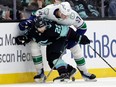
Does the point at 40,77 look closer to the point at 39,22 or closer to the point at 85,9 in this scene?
the point at 39,22

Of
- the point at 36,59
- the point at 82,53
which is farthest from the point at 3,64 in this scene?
the point at 82,53

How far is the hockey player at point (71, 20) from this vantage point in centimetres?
1068

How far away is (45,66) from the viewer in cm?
1113

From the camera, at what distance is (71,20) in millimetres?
10828

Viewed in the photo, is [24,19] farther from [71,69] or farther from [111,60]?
[111,60]

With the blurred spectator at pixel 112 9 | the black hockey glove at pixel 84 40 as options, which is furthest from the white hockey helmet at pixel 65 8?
the blurred spectator at pixel 112 9

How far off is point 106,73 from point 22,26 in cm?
195

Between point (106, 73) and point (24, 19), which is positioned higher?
point (24, 19)

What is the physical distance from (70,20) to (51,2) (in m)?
0.67

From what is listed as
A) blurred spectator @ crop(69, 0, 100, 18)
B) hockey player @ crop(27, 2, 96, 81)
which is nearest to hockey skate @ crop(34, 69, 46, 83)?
hockey player @ crop(27, 2, 96, 81)

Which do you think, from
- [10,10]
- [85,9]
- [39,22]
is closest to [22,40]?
[39,22]

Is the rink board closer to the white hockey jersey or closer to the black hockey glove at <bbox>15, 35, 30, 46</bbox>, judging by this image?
the black hockey glove at <bbox>15, 35, 30, 46</bbox>

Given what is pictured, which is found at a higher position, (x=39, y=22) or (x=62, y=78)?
(x=39, y=22)

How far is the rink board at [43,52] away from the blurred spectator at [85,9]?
0.17 meters
